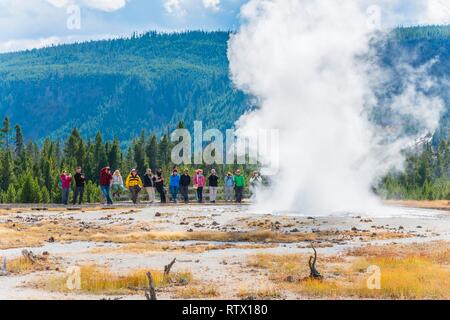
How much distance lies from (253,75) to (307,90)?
118 inches

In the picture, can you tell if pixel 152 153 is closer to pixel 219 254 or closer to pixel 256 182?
pixel 256 182

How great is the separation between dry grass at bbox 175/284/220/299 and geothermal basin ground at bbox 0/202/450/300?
0.08ft

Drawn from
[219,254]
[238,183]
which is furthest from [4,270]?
[238,183]

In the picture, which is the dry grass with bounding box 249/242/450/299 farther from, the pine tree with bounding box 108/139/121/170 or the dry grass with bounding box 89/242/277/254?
the pine tree with bounding box 108/139/121/170

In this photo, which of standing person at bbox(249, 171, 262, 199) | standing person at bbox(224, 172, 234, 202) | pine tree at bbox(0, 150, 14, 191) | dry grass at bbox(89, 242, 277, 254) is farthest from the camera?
pine tree at bbox(0, 150, 14, 191)

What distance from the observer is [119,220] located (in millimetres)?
33094

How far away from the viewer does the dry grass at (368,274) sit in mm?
16297

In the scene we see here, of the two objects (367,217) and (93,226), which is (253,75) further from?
(93,226)

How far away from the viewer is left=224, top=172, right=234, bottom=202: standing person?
44362 millimetres

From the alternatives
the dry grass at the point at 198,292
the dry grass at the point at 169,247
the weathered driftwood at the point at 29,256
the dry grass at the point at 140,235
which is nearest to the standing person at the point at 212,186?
the dry grass at the point at 140,235

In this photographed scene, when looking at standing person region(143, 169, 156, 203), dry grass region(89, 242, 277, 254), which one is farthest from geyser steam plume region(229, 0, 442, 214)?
dry grass region(89, 242, 277, 254)

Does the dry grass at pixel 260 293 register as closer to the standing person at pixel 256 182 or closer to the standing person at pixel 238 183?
the standing person at pixel 238 183
